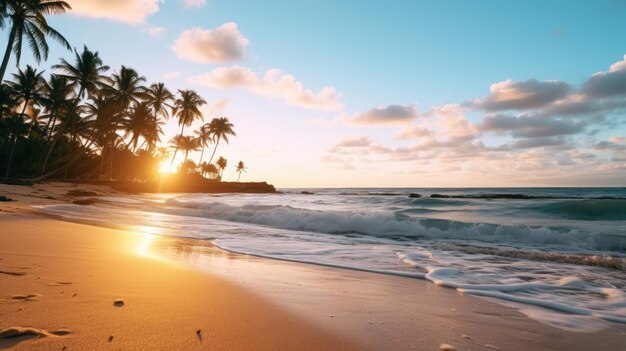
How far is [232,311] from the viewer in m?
2.37

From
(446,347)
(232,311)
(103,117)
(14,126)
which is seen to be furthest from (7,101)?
(446,347)

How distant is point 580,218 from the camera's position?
1650 cm

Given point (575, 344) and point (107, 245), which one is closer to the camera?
point (575, 344)

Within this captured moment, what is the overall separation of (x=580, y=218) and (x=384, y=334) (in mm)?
18864

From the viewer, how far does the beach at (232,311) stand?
5.83 feet

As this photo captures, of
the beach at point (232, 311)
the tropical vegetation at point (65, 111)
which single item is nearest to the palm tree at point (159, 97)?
the tropical vegetation at point (65, 111)

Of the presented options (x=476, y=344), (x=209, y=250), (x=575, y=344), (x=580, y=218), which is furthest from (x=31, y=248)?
(x=580, y=218)

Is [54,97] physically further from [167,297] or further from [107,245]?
[167,297]

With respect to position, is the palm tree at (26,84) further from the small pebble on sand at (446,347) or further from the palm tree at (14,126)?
the small pebble on sand at (446,347)

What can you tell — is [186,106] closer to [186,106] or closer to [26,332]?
[186,106]

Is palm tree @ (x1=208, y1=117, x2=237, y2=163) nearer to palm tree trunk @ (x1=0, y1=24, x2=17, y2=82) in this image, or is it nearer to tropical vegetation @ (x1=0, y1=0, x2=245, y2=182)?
tropical vegetation @ (x1=0, y1=0, x2=245, y2=182)

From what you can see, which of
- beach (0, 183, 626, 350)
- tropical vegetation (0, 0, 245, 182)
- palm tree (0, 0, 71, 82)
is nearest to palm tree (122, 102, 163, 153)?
tropical vegetation (0, 0, 245, 182)

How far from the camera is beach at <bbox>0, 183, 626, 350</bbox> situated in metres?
1.78

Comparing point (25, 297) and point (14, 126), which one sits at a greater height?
point (14, 126)
